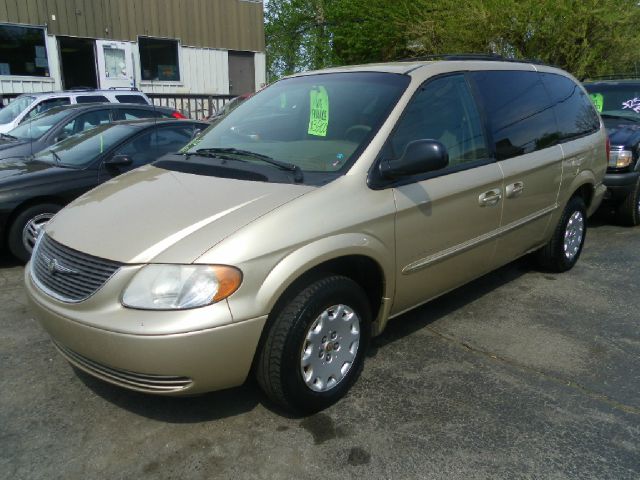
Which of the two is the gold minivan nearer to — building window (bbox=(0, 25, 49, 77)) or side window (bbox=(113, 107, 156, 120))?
side window (bbox=(113, 107, 156, 120))

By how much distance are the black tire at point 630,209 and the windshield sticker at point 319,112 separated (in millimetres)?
4762

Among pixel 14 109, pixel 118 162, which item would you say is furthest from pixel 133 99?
pixel 118 162

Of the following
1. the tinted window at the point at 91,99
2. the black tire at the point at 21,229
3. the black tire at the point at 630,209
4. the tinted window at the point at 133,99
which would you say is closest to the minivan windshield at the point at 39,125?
the tinted window at the point at 91,99

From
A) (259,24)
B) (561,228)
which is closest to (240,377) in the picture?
(561,228)

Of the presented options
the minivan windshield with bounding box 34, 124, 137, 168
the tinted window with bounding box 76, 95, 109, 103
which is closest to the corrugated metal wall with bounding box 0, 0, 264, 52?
the tinted window with bounding box 76, 95, 109, 103

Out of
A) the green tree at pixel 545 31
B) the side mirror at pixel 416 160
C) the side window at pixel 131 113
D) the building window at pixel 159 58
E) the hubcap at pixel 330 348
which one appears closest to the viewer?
the hubcap at pixel 330 348

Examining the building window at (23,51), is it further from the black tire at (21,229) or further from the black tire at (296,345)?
the black tire at (296,345)

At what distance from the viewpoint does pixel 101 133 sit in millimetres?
6375

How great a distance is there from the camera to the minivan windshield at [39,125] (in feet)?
27.1

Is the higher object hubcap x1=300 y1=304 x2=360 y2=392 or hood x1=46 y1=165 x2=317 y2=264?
hood x1=46 y1=165 x2=317 y2=264

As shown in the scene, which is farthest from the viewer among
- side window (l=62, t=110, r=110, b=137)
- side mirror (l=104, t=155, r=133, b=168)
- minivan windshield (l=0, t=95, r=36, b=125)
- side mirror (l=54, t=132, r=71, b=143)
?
minivan windshield (l=0, t=95, r=36, b=125)

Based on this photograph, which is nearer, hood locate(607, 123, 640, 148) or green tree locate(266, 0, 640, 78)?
hood locate(607, 123, 640, 148)

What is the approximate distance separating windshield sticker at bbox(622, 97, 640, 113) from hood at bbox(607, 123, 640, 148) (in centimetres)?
77

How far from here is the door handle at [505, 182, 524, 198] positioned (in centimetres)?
391
